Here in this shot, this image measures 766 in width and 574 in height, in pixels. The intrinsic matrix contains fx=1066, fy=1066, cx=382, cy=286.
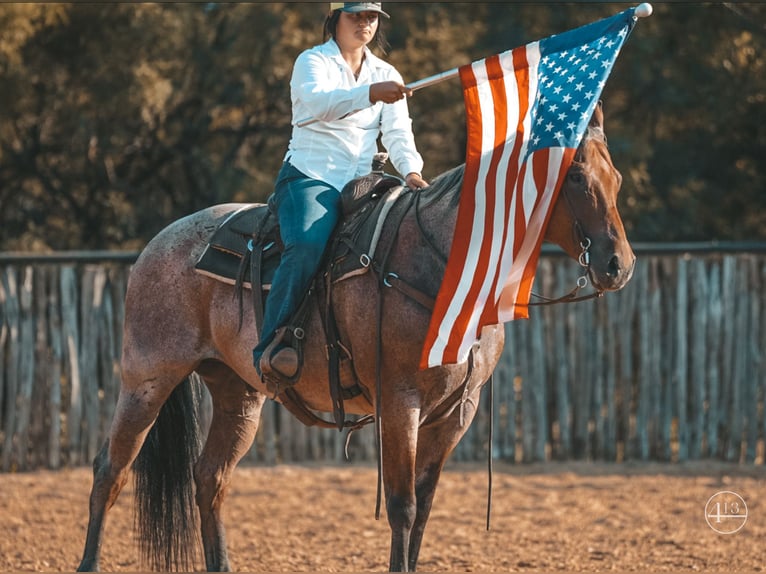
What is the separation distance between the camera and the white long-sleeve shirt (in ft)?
15.9

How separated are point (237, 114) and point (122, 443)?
8303 millimetres

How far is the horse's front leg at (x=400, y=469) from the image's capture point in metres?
4.64

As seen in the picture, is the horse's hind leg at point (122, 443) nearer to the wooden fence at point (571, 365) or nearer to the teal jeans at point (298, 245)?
the teal jeans at point (298, 245)

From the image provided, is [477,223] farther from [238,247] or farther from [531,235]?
[238,247]

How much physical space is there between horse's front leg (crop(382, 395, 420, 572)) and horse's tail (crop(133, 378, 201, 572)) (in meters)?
1.61

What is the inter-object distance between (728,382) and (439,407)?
18.9ft

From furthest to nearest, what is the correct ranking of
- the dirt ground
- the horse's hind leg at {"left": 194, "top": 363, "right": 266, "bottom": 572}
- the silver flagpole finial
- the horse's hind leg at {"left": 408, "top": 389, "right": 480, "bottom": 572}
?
the dirt ground
the horse's hind leg at {"left": 194, "top": 363, "right": 266, "bottom": 572}
the horse's hind leg at {"left": 408, "top": 389, "right": 480, "bottom": 572}
the silver flagpole finial

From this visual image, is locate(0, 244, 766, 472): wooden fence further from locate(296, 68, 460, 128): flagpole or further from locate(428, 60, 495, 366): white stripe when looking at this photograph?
locate(428, 60, 495, 366): white stripe

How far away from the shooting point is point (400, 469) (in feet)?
15.3

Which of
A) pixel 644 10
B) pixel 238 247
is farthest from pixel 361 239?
pixel 644 10

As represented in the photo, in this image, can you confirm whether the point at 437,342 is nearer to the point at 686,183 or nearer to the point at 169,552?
the point at 169,552

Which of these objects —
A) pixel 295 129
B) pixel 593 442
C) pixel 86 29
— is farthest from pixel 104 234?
pixel 295 129

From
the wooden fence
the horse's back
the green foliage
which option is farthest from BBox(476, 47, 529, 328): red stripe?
the green foliage

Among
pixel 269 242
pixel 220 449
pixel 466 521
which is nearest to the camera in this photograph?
pixel 269 242
